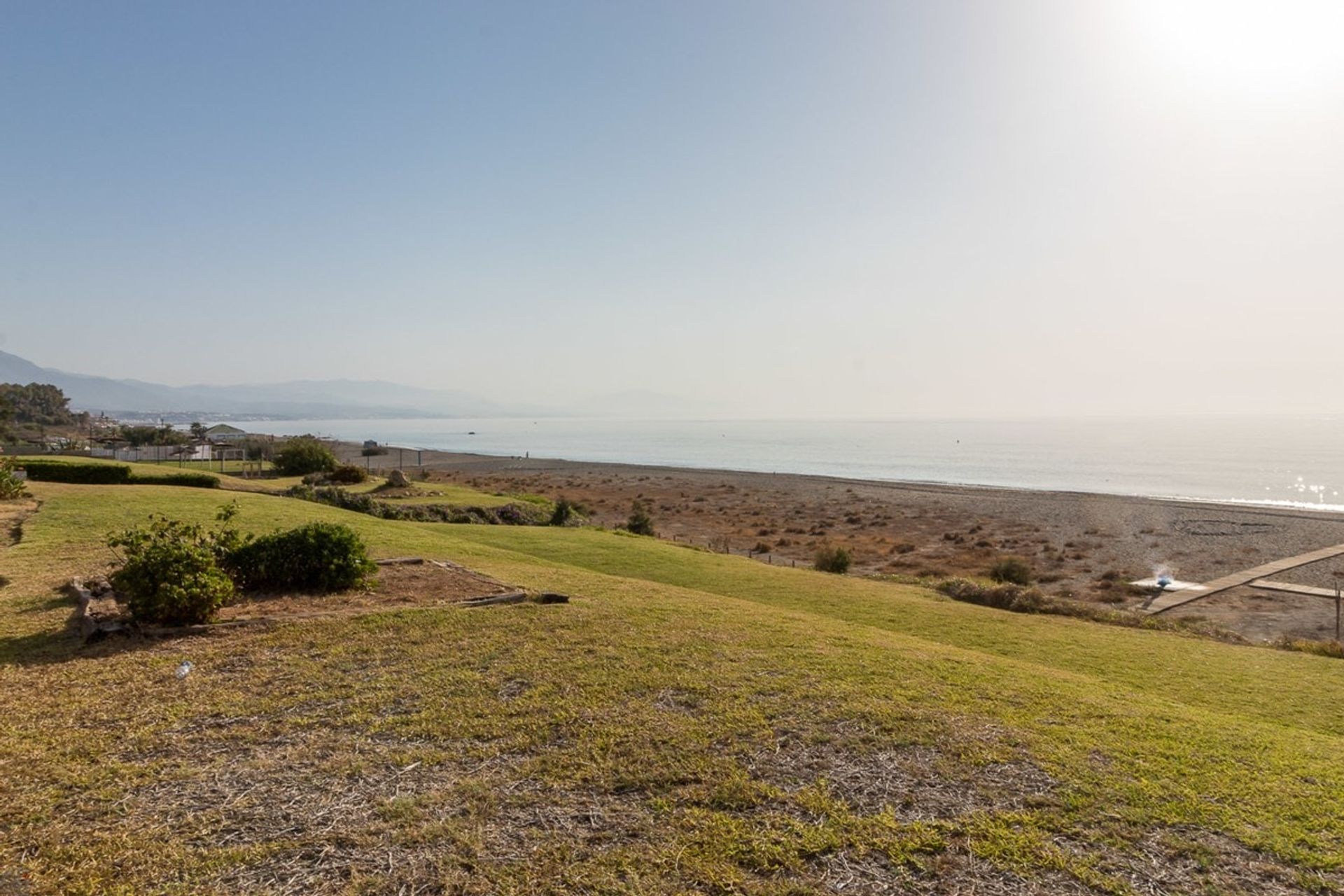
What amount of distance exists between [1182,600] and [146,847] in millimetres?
26393

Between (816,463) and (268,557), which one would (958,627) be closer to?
(268,557)

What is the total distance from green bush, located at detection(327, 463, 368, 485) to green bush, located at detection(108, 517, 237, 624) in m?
25.3

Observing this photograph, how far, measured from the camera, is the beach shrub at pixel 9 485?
60.8 feet

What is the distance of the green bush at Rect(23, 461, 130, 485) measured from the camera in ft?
77.4

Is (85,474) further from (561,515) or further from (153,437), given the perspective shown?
(153,437)

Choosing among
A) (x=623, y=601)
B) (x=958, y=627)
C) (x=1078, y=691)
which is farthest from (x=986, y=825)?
(x=958, y=627)

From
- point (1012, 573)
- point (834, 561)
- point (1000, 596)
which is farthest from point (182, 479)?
point (1012, 573)

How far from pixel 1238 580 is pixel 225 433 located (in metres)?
52.8

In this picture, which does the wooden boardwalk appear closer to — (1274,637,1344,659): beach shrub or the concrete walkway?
the concrete walkway

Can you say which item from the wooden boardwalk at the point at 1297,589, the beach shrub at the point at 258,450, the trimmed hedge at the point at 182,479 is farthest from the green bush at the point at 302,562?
the beach shrub at the point at 258,450

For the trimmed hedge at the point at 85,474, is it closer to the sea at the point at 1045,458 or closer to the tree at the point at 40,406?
the sea at the point at 1045,458

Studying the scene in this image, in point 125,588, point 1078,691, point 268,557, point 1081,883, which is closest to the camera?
point 1081,883

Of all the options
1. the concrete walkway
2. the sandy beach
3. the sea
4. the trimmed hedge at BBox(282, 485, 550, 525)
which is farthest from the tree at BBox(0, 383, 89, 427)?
the concrete walkway

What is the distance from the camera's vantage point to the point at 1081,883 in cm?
381
